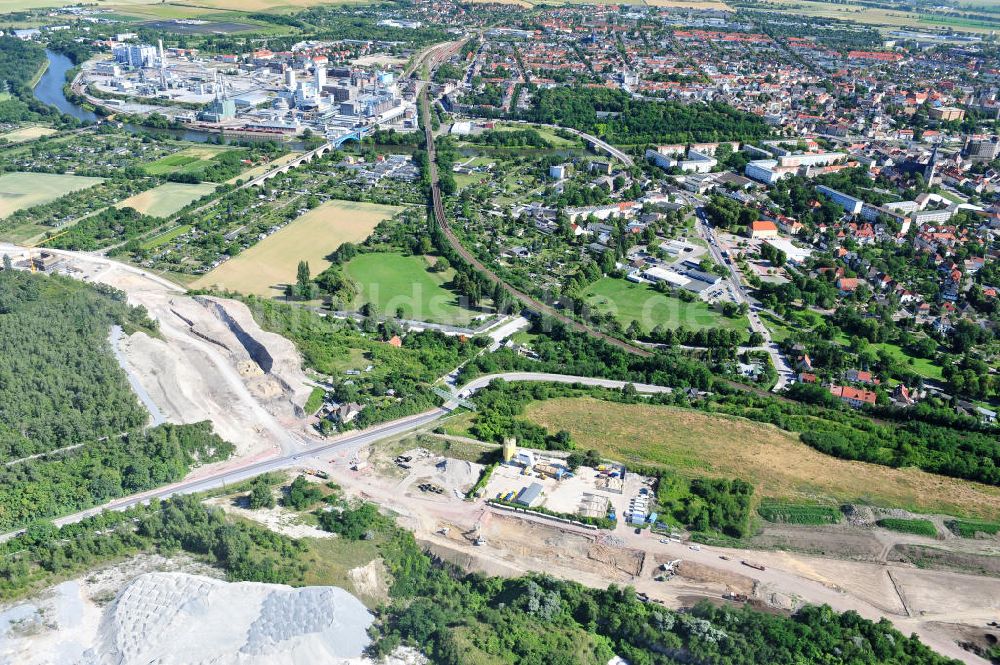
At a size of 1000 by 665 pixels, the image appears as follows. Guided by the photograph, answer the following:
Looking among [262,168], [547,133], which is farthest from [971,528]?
[547,133]

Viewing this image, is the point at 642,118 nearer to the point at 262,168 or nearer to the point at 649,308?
the point at 262,168

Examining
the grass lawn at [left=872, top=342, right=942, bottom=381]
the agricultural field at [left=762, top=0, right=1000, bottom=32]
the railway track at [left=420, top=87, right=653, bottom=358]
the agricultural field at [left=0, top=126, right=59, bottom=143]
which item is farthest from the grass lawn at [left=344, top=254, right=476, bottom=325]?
the agricultural field at [left=762, top=0, right=1000, bottom=32]

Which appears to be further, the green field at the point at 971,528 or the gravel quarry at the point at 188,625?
the green field at the point at 971,528

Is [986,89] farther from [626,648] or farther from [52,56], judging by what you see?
[52,56]

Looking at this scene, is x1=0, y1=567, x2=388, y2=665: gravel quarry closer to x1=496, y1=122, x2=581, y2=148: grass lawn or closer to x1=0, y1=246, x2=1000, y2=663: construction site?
x1=0, y1=246, x2=1000, y2=663: construction site

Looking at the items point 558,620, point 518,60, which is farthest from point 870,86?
point 558,620

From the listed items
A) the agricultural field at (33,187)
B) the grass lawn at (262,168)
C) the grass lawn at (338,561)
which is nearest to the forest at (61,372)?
the grass lawn at (338,561)

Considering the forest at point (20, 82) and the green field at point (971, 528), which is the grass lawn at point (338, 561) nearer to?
the green field at point (971, 528)
